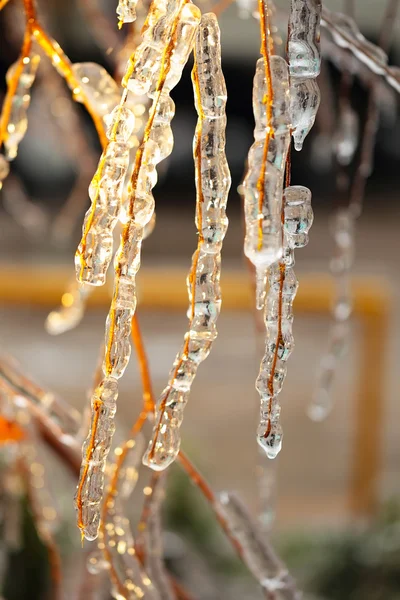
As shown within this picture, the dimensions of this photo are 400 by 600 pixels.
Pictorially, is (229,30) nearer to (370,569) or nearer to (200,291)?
(370,569)

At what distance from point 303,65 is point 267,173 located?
0.02 metres

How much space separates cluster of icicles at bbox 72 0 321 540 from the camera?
103 mm

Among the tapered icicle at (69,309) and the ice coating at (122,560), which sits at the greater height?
the tapered icicle at (69,309)

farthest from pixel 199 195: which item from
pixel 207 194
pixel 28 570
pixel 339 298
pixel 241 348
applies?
pixel 241 348

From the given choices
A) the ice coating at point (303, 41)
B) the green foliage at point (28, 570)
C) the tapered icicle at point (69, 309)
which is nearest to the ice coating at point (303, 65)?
the ice coating at point (303, 41)

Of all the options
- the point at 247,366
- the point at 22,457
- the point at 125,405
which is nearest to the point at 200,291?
the point at 22,457

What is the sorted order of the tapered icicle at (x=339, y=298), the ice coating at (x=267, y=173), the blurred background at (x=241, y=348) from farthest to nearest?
the blurred background at (x=241, y=348)
the tapered icicle at (x=339, y=298)
the ice coating at (x=267, y=173)

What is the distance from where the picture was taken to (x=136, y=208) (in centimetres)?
11

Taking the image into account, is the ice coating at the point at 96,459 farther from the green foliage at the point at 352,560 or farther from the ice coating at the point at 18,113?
the green foliage at the point at 352,560

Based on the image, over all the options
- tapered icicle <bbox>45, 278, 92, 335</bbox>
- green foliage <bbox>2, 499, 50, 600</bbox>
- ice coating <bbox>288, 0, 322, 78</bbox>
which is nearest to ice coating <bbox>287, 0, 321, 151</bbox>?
ice coating <bbox>288, 0, 322, 78</bbox>

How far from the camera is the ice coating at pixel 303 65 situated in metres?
0.10

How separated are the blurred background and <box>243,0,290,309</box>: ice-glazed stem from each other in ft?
0.24

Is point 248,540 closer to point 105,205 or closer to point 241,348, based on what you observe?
point 105,205

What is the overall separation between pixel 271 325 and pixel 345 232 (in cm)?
9
